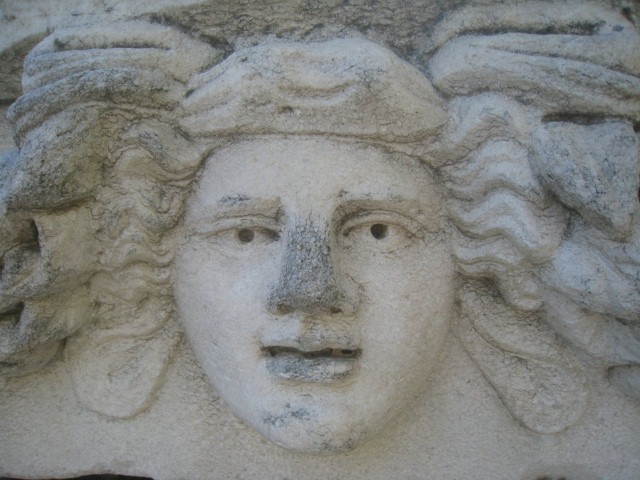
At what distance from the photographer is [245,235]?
128cm

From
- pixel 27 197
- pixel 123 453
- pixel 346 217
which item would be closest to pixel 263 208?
pixel 346 217

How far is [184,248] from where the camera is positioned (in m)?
1.32

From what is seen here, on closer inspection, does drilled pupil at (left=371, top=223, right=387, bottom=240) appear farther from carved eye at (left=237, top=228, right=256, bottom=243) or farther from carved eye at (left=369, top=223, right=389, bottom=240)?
carved eye at (left=237, top=228, right=256, bottom=243)

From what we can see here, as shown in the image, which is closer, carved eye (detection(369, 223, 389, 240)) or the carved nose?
the carved nose

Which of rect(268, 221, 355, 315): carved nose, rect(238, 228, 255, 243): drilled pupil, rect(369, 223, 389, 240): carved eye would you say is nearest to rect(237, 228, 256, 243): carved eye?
rect(238, 228, 255, 243): drilled pupil

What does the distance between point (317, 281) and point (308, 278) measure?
2cm

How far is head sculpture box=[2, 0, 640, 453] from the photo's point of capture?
1.15 metres

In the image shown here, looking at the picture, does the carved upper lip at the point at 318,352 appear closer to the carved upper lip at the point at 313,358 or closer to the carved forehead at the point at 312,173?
the carved upper lip at the point at 313,358

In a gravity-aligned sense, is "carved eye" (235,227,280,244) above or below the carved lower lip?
above

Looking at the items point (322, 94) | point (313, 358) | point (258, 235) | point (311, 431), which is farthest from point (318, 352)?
point (322, 94)

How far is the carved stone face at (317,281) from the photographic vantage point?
3.87 ft

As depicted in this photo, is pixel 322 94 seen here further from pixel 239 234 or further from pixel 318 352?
pixel 318 352

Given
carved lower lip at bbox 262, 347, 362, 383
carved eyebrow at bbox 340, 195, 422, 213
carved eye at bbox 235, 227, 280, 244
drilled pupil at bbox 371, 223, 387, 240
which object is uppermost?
carved eyebrow at bbox 340, 195, 422, 213

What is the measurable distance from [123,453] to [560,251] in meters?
0.99
